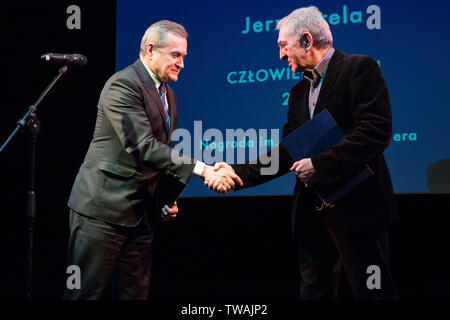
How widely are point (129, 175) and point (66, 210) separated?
190cm

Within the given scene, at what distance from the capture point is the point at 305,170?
2.02m

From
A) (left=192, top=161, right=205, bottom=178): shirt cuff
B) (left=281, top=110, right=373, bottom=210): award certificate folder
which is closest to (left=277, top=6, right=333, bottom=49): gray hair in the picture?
(left=281, top=110, right=373, bottom=210): award certificate folder

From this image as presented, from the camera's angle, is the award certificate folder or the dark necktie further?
the dark necktie

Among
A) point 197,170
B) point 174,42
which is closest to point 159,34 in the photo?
point 174,42

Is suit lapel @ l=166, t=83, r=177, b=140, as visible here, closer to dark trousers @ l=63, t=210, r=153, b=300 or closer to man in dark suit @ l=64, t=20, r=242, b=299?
man in dark suit @ l=64, t=20, r=242, b=299

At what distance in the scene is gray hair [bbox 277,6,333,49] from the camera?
2195mm

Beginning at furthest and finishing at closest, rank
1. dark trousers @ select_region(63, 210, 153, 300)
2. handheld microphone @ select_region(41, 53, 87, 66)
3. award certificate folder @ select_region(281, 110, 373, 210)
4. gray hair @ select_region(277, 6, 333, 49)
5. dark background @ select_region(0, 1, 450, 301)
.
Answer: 1. dark background @ select_region(0, 1, 450, 301)
2. handheld microphone @ select_region(41, 53, 87, 66)
3. gray hair @ select_region(277, 6, 333, 49)
4. dark trousers @ select_region(63, 210, 153, 300)
5. award certificate folder @ select_region(281, 110, 373, 210)

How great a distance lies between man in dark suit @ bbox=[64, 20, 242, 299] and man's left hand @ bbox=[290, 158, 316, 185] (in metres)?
0.53

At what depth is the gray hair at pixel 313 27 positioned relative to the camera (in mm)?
2195

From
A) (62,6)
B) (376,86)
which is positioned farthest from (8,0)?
(376,86)

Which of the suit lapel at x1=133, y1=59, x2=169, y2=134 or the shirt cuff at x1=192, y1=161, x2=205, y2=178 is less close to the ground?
the suit lapel at x1=133, y1=59, x2=169, y2=134

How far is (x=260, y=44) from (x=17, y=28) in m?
2.02

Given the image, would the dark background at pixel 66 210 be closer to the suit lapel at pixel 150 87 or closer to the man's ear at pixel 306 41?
the suit lapel at pixel 150 87

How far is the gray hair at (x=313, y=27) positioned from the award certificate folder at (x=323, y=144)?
16.8 inches
